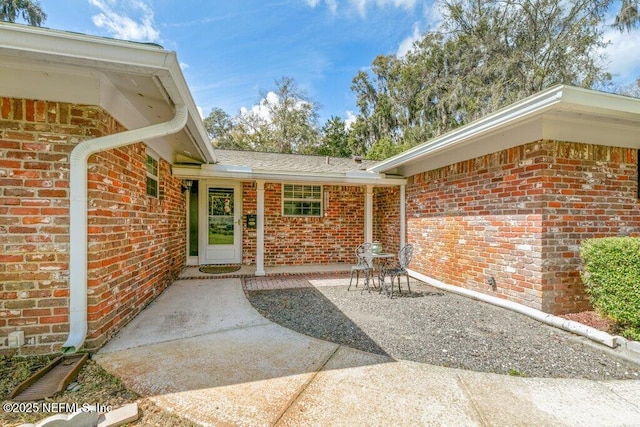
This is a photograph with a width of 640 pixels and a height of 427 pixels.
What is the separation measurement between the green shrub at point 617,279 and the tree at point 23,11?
1766 centimetres

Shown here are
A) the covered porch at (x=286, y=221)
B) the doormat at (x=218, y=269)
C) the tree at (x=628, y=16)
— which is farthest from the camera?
the tree at (x=628, y=16)

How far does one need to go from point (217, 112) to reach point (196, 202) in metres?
22.9

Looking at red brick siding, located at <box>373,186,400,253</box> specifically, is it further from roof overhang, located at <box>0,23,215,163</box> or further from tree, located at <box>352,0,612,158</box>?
tree, located at <box>352,0,612,158</box>

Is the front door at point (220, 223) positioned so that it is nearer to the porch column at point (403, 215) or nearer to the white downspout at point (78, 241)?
the porch column at point (403, 215)

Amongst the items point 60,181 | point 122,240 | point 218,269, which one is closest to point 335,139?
point 218,269

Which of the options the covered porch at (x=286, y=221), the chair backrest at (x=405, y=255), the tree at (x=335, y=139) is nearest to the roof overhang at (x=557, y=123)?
the chair backrest at (x=405, y=255)

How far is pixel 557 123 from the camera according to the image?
12.4 feet

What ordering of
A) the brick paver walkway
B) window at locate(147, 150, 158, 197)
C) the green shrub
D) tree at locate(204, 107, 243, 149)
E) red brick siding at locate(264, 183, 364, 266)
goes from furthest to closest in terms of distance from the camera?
tree at locate(204, 107, 243, 149) < red brick siding at locate(264, 183, 364, 266) < the brick paver walkway < window at locate(147, 150, 158, 197) < the green shrub

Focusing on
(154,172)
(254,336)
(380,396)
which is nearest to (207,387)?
(254,336)

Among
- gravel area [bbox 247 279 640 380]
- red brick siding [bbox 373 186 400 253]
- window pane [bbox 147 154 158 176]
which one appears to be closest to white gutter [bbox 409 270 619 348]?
gravel area [bbox 247 279 640 380]

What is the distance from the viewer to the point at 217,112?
90.6 ft

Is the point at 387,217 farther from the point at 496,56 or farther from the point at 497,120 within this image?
the point at 496,56

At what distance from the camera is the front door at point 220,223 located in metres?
7.71

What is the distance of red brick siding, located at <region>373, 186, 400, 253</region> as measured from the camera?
24.9 feet
